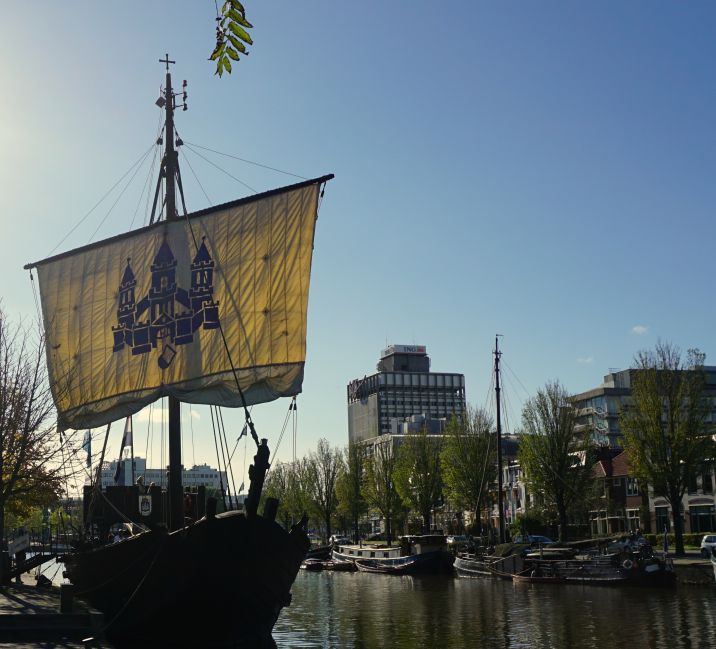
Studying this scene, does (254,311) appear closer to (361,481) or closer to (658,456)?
(658,456)

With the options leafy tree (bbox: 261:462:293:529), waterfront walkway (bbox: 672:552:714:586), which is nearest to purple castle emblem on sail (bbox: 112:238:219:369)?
waterfront walkway (bbox: 672:552:714:586)

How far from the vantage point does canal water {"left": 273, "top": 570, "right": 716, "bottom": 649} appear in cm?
2714

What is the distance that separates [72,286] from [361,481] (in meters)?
66.7

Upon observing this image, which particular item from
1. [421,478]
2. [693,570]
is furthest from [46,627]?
[421,478]

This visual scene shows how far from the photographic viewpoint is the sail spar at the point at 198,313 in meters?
32.2

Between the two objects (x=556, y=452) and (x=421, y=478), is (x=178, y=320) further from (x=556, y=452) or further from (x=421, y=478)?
(x=421, y=478)

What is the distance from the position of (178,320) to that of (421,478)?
2214 inches

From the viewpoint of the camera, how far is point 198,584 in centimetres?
2298

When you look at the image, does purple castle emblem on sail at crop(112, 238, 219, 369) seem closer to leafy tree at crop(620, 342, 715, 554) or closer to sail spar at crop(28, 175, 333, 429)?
sail spar at crop(28, 175, 333, 429)

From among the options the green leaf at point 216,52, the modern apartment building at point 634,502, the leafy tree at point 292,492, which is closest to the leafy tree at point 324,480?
the leafy tree at point 292,492

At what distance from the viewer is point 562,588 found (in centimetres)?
4619

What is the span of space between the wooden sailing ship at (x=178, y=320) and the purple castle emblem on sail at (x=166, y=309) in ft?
0.13

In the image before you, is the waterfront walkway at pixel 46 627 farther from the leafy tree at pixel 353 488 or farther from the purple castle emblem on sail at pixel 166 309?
the leafy tree at pixel 353 488

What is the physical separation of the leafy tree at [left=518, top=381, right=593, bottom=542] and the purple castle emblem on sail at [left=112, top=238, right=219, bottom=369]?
39.8m
